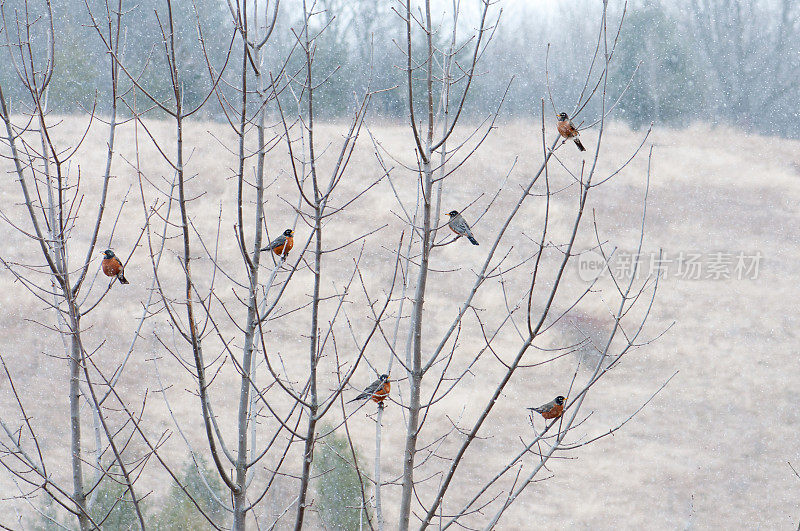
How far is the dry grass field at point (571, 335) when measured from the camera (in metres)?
9.66

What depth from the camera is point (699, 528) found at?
9273 millimetres

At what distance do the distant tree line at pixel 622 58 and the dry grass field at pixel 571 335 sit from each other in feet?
3.56

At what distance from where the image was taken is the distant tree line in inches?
739

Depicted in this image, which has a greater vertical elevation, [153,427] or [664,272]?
[664,272]

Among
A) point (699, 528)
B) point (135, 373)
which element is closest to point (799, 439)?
point (699, 528)

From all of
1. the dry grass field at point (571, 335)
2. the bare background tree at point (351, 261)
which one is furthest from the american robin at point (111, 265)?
the dry grass field at point (571, 335)

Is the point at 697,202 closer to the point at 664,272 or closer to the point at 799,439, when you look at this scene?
the point at 664,272

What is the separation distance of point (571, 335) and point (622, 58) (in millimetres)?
9412

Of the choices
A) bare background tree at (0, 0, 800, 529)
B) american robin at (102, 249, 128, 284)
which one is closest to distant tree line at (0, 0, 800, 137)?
bare background tree at (0, 0, 800, 529)

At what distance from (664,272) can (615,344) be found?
2.95 m

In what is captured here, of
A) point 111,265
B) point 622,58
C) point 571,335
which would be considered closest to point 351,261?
point 571,335

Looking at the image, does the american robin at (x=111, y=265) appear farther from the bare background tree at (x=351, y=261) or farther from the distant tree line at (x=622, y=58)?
the distant tree line at (x=622, y=58)

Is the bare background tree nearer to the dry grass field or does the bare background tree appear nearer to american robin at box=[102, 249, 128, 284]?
the dry grass field

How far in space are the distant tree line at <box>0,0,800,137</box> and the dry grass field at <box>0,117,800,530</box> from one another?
1084 millimetres
